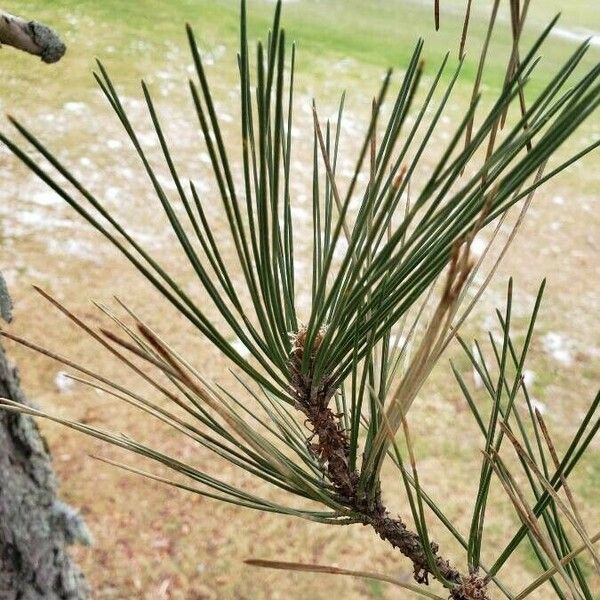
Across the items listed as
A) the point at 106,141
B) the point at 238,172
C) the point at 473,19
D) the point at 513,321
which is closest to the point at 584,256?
the point at 513,321

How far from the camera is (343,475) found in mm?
332

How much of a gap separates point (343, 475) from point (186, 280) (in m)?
1.35

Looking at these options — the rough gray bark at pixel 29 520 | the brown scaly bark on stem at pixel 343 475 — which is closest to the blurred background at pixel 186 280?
the rough gray bark at pixel 29 520

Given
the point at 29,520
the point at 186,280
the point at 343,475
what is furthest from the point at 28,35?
the point at 186,280

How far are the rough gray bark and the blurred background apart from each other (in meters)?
0.23

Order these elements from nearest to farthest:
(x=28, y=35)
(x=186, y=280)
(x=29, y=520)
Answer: (x=28, y=35) < (x=29, y=520) < (x=186, y=280)

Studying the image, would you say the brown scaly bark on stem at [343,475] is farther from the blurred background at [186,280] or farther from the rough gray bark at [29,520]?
the rough gray bark at [29,520]

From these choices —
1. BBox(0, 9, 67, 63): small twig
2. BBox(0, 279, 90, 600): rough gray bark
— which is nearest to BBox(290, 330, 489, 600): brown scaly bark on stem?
BBox(0, 9, 67, 63): small twig

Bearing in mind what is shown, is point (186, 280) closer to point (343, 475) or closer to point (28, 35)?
point (28, 35)

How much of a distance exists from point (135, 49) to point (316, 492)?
249 cm

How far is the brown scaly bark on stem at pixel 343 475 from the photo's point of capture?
1.06 feet

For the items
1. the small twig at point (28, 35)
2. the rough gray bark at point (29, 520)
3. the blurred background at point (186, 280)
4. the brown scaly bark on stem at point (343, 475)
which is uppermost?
the small twig at point (28, 35)

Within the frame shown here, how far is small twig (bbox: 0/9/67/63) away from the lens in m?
0.49

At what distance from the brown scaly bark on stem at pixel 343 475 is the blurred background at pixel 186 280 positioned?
1.21ft
